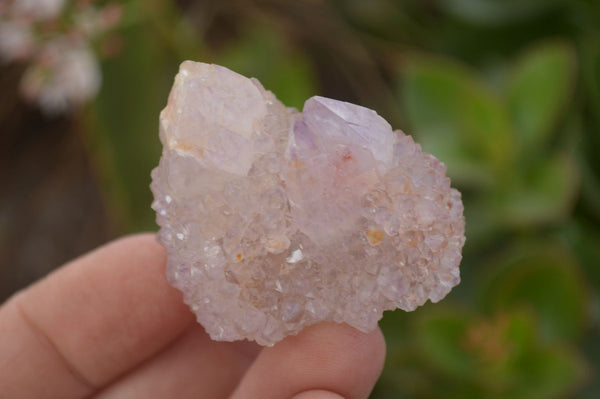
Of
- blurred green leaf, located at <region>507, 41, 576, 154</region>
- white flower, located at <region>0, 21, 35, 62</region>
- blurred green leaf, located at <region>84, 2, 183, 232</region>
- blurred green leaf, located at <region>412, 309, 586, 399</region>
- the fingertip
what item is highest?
white flower, located at <region>0, 21, 35, 62</region>

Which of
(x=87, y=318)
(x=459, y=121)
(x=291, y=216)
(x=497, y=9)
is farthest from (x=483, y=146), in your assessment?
(x=87, y=318)

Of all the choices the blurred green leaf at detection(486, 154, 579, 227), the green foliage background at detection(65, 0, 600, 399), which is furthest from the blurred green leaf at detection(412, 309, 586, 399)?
the blurred green leaf at detection(486, 154, 579, 227)

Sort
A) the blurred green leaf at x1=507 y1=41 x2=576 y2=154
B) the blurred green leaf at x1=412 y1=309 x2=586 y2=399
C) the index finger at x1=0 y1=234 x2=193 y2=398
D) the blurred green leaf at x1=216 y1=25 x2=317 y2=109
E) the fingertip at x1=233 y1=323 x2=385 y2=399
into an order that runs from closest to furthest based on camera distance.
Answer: the fingertip at x1=233 y1=323 x2=385 y2=399 → the index finger at x1=0 y1=234 x2=193 y2=398 → the blurred green leaf at x1=412 y1=309 x2=586 y2=399 → the blurred green leaf at x1=507 y1=41 x2=576 y2=154 → the blurred green leaf at x1=216 y1=25 x2=317 y2=109

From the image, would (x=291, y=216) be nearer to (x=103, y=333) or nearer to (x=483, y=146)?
(x=103, y=333)

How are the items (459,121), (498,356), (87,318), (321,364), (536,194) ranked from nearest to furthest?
(321,364) → (87,318) → (498,356) → (536,194) → (459,121)

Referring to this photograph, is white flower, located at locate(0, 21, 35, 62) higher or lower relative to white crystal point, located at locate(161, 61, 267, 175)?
lower

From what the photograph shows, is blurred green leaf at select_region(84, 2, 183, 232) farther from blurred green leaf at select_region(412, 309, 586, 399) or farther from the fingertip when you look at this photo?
the fingertip

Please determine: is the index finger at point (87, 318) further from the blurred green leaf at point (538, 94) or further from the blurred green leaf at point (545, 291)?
the blurred green leaf at point (538, 94)

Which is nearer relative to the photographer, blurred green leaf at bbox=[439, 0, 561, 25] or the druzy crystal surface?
the druzy crystal surface
